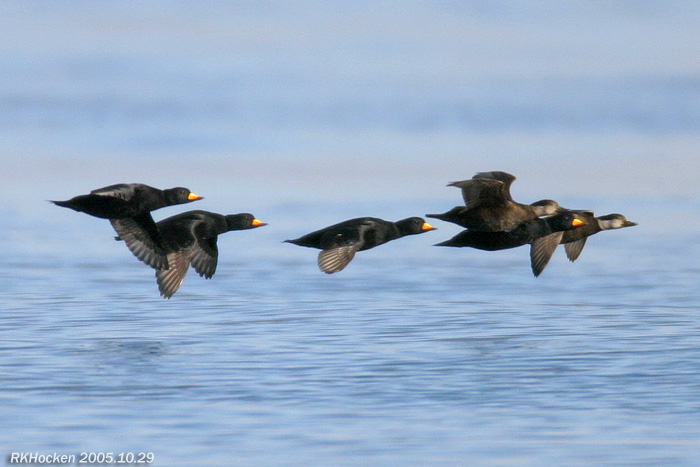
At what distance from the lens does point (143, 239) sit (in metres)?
16.0

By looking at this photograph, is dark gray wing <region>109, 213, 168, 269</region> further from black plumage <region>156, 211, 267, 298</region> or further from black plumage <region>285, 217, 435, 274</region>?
black plumage <region>285, 217, 435, 274</region>

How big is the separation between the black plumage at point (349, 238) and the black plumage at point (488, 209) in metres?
0.78

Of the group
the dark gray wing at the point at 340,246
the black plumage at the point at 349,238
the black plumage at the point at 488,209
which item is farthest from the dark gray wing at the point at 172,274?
the black plumage at the point at 488,209

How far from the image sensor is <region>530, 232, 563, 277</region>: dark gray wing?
17.6 metres

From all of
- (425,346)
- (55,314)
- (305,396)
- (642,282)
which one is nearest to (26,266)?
(55,314)

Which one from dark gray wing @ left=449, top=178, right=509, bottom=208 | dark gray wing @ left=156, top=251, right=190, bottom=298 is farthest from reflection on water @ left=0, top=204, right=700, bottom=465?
dark gray wing @ left=449, top=178, right=509, bottom=208

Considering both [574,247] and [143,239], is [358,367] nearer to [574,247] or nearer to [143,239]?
[143,239]

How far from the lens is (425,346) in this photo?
1773 cm

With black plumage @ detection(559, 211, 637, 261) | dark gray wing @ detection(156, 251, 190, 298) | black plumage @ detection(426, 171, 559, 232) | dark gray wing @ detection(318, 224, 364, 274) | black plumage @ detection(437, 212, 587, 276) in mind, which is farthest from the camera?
black plumage @ detection(559, 211, 637, 261)

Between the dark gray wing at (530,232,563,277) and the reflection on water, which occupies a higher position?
the dark gray wing at (530,232,563,277)

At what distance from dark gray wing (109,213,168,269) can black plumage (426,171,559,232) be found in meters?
3.10

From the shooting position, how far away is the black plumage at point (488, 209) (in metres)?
16.3

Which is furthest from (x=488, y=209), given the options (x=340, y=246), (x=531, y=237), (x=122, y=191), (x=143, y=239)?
(x=122, y=191)

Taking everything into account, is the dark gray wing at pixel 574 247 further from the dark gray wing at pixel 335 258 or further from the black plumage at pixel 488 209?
the dark gray wing at pixel 335 258
